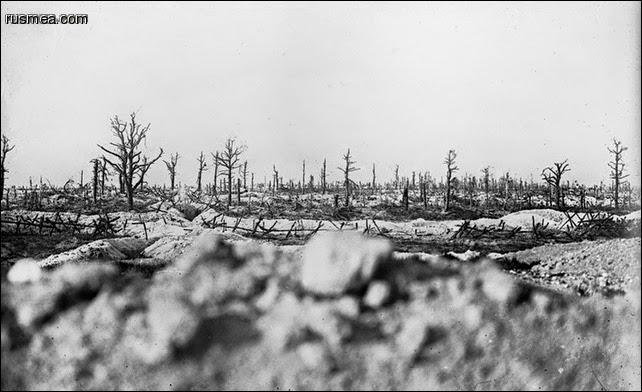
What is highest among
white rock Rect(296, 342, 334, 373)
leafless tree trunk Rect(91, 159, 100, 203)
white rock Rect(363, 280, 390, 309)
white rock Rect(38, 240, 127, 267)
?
leafless tree trunk Rect(91, 159, 100, 203)

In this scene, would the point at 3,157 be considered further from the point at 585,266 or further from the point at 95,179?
the point at 585,266

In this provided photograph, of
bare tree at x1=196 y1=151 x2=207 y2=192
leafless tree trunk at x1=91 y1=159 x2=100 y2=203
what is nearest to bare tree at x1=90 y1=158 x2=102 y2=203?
leafless tree trunk at x1=91 y1=159 x2=100 y2=203

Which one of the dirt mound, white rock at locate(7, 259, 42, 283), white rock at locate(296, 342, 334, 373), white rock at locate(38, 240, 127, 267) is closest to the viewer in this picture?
white rock at locate(296, 342, 334, 373)

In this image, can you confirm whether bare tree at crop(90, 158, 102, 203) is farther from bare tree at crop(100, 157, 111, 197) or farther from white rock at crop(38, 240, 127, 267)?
white rock at crop(38, 240, 127, 267)

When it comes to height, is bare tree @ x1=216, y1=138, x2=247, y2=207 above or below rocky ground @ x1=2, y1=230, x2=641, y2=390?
above

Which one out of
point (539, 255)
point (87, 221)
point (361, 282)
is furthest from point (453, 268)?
point (87, 221)

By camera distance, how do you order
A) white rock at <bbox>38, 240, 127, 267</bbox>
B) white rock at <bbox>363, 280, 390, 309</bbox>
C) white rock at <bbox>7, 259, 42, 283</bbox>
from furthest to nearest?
white rock at <bbox>38, 240, 127, 267</bbox> → white rock at <bbox>7, 259, 42, 283</bbox> → white rock at <bbox>363, 280, 390, 309</bbox>

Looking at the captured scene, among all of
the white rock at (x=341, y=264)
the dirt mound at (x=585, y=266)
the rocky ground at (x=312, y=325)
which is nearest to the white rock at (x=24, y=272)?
the rocky ground at (x=312, y=325)
